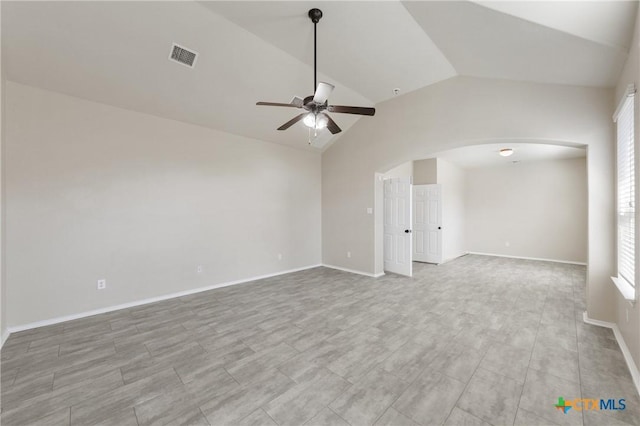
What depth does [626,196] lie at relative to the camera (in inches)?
104

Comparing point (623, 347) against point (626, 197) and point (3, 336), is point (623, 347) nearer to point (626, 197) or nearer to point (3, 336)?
point (626, 197)

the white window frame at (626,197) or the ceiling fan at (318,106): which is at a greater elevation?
the ceiling fan at (318,106)

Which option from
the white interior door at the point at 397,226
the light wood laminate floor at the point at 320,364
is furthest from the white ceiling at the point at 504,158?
the light wood laminate floor at the point at 320,364

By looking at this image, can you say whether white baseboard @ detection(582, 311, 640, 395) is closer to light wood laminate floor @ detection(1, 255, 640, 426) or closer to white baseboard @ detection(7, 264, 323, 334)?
light wood laminate floor @ detection(1, 255, 640, 426)

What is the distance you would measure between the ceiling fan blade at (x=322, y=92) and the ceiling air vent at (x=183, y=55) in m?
1.88

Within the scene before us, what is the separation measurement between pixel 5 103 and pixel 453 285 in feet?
23.2

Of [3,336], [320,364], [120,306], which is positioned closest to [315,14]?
[320,364]

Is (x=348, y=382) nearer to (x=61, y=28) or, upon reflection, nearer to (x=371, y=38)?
A: (x=371, y=38)

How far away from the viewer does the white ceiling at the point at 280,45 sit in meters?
2.41

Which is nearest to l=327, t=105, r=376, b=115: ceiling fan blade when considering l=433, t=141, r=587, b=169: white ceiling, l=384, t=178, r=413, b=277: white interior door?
l=384, t=178, r=413, b=277: white interior door

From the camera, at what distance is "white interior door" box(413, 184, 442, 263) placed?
6980mm

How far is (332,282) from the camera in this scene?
511 centimetres

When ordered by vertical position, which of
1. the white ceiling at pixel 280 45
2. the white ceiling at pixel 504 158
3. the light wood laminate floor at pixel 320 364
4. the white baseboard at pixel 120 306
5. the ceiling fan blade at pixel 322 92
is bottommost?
the light wood laminate floor at pixel 320 364

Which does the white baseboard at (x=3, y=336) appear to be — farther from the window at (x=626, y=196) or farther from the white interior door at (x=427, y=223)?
the white interior door at (x=427, y=223)
